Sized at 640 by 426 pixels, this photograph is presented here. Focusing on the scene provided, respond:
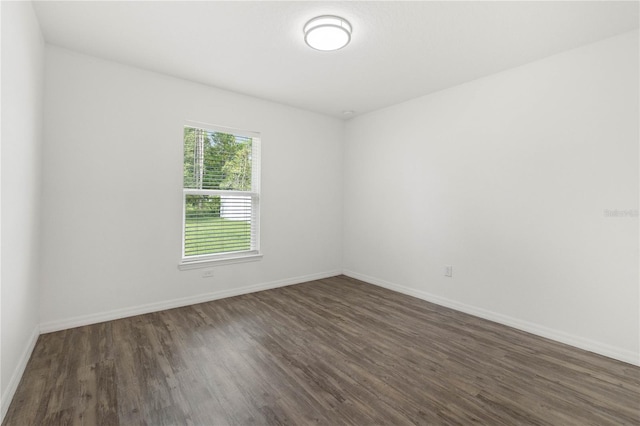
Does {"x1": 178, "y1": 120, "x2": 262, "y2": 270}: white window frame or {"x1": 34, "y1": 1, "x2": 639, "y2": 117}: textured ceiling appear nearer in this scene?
{"x1": 34, "y1": 1, "x2": 639, "y2": 117}: textured ceiling

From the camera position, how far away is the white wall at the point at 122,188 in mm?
2811

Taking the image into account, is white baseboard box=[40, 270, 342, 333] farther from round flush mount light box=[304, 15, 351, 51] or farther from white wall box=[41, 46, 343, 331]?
round flush mount light box=[304, 15, 351, 51]

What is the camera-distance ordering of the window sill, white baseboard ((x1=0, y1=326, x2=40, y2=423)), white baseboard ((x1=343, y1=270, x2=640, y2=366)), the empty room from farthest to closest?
the window sill → white baseboard ((x1=343, y1=270, x2=640, y2=366)) → the empty room → white baseboard ((x1=0, y1=326, x2=40, y2=423))

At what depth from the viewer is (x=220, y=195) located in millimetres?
3840

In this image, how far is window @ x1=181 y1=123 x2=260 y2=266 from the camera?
361 centimetres

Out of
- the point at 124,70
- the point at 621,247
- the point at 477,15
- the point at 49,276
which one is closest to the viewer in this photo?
the point at 477,15

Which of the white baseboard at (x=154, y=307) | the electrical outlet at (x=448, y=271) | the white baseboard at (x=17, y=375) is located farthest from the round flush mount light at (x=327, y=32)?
the white baseboard at (x=17, y=375)

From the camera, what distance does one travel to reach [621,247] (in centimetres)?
247

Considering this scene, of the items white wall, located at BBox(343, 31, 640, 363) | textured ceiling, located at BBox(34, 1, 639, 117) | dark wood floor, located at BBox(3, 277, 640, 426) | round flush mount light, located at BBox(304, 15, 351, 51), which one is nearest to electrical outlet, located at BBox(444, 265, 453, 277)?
white wall, located at BBox(343, 31, 640, 363)

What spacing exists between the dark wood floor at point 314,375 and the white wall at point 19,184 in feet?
0.93

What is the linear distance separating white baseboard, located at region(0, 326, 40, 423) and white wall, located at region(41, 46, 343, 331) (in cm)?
34

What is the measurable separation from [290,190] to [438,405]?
129 inches

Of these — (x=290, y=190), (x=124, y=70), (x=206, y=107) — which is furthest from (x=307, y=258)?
(x=124, y=70)

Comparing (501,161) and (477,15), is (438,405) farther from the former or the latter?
(477,15)
